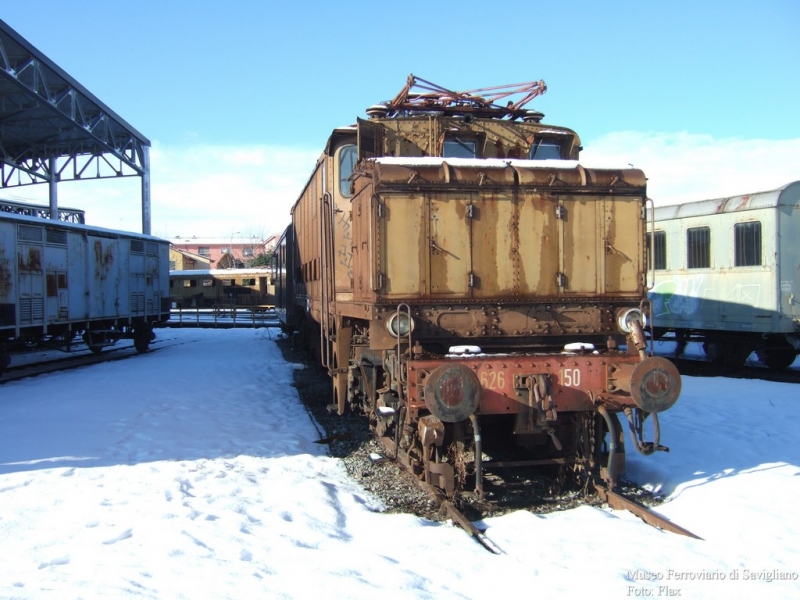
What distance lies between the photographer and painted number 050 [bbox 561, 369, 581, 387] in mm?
5242

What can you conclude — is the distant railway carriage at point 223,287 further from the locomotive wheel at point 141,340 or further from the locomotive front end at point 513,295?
the locomotive front end at point 513,295

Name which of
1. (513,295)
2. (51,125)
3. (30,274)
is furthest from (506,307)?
(51,125)

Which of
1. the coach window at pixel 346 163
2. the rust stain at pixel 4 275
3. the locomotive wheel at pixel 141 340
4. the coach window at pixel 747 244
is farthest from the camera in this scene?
the locomotive wheel at pixel 141 340

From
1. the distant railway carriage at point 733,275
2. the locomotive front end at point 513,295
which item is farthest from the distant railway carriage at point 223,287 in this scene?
the locomotive front end at point 513,295

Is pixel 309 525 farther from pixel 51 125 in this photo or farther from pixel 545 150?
pixel 51 125

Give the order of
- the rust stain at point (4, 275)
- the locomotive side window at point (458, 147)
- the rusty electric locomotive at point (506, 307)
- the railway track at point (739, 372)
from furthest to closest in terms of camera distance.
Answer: the railway track at point (739, 372) → the rust stain at point (4, 275) → the locomotive side window at point (458, 147) → the rusty electric locomotive at point (506, 307)

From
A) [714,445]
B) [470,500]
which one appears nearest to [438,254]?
[470,500]

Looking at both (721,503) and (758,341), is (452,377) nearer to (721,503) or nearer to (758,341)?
(721,503)

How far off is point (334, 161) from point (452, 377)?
11.9 ft

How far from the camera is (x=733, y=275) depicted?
1310 cm

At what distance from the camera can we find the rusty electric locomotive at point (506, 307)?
513 centimetres

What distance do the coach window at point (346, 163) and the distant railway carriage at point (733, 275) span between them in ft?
21.2

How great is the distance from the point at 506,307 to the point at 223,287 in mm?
41517

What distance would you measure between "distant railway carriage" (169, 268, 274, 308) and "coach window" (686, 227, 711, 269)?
33.9 meters
